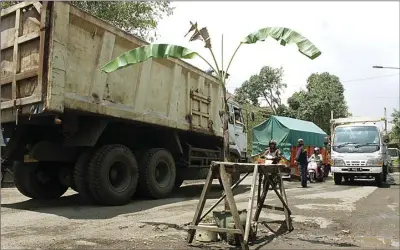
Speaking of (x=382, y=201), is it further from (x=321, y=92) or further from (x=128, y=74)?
(x=321, y=92)

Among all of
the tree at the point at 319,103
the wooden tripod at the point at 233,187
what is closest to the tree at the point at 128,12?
the wooden tripod at the point at 233,187

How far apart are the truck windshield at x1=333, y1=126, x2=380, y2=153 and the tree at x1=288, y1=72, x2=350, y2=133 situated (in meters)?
17.6

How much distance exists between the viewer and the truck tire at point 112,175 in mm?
7250

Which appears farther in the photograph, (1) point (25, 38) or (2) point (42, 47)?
(1) point (25, 38)

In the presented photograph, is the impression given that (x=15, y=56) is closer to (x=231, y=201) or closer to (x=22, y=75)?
(x=22, y=75)

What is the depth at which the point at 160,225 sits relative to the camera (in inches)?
234

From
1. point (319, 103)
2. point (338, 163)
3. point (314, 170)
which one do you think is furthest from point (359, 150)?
point (319, 103)

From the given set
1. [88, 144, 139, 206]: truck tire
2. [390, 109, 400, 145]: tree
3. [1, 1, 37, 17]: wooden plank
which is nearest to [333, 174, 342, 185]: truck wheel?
[88, 144, 139, 206]: truck tire

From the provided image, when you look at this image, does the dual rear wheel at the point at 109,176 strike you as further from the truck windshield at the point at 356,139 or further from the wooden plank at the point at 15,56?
the truck windshield at the point at 356,139

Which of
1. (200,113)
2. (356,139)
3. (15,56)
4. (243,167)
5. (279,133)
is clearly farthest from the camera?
(279,133)

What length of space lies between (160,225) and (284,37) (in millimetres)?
3230

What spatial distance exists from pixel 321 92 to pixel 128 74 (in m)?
27.2

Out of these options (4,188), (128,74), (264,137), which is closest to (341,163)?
(264,137)

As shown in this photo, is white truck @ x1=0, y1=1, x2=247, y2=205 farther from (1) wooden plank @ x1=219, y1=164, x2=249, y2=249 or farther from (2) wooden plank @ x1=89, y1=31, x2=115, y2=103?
(1) wooden plank @ x1=219, y1=164, x2=249, y2=249
